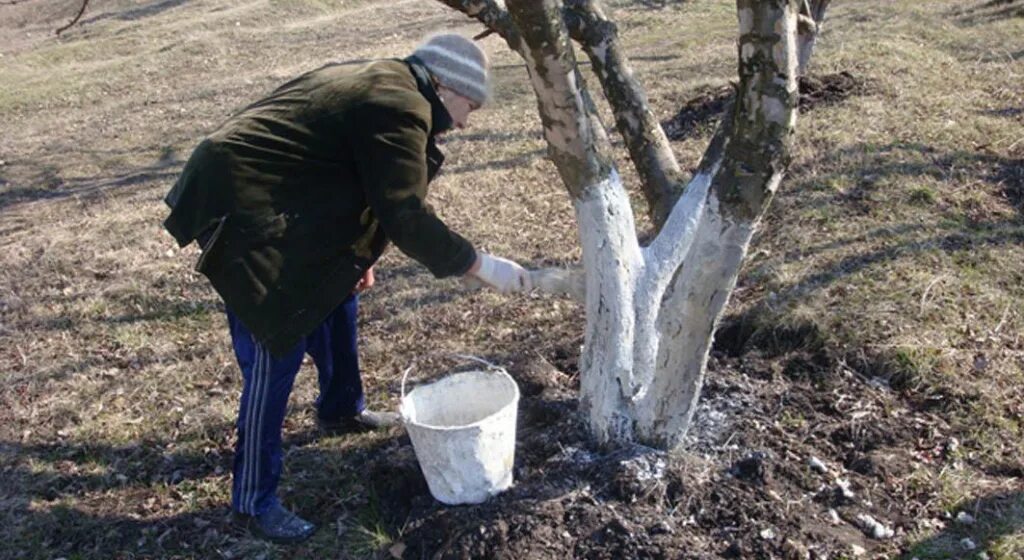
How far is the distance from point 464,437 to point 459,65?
45.8 inches

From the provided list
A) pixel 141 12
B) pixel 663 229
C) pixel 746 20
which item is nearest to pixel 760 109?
pixel 746 20

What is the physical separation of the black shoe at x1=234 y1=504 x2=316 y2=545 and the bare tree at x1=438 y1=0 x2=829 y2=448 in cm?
Answer: 105

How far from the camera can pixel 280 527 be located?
308 cm

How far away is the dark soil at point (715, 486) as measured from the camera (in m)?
2.74

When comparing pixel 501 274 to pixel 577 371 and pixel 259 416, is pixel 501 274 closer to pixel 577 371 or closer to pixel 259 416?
pixel 259 416

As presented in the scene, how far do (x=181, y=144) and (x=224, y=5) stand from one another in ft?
31.3

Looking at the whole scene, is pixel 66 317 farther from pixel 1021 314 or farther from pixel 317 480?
pixel 1021 314

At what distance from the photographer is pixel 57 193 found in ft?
25.0

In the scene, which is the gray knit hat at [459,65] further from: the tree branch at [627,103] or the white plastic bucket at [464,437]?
the white plastic bucket at [464,437]

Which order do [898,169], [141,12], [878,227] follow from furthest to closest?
[141,12], [898,169], [878,227]

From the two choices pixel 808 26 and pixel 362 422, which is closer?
pixel 362 422

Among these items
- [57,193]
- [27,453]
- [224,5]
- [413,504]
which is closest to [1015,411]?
[413,504]

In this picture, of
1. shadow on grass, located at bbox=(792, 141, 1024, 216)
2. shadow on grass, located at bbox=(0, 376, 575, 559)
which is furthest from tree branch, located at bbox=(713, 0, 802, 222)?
shadow on grass, located at bbox=(792, 141, 1024, 216)

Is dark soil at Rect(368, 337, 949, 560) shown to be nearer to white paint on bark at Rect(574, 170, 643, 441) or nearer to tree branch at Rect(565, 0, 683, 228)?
white paint on bark at Rect(574, 170, 643, 441)
